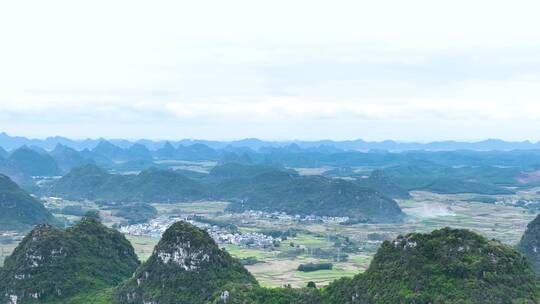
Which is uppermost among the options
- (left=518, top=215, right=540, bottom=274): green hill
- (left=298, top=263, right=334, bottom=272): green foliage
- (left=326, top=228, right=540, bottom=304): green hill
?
(left=326, top=228, right=540, bottom=304): green hill

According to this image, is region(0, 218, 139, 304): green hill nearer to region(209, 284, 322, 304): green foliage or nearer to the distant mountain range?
the distant mountain range

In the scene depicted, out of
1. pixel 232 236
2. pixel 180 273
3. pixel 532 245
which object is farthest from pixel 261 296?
pixel 232 236

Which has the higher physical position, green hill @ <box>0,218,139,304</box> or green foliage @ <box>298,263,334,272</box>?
green hill @ <box>0,218,139,304</box>

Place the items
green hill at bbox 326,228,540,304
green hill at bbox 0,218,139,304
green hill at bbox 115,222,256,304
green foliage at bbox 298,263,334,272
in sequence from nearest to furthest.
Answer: green hill at bbox 326,228,540,304 → green hill at bbox 115,222,256,304 → green hill at bbox 0,218,139,304 → green foliage at bbox 298,263,334,272

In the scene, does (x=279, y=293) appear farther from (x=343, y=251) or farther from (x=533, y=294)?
(x=343, y=251)

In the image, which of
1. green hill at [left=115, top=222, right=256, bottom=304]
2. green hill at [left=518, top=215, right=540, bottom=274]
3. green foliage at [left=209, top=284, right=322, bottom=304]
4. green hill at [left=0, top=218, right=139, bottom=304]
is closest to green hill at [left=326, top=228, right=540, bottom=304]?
green foliage at [left=209, top=284, right=322, bottom=304]

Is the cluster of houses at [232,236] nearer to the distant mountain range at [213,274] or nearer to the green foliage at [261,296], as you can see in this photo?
the distant mountain range at [213,274]

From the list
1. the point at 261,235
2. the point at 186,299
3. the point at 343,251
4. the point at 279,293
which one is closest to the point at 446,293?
the point at 279,293

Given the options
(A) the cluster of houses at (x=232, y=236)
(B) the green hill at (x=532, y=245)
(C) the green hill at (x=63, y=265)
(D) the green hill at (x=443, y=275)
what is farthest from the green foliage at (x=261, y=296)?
(A) the cluster of houses at (x=232, y=236)
